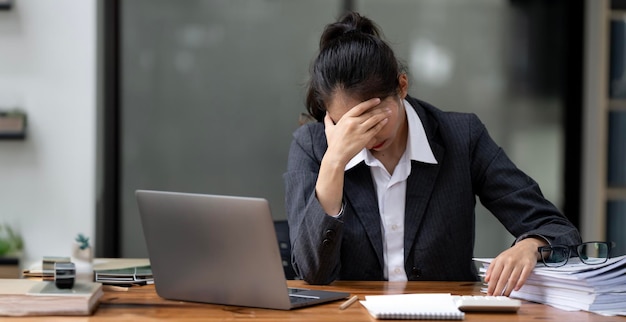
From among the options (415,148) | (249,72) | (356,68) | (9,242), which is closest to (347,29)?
(356,68)

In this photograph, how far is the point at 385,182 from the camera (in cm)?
223

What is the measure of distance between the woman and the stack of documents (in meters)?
0.19

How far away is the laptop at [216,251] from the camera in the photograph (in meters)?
1.61

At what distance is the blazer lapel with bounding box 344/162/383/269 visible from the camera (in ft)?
7.14

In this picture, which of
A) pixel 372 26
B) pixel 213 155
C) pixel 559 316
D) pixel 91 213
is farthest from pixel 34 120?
pixel 559 316

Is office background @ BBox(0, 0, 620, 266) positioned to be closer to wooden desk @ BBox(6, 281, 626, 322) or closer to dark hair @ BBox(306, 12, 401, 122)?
dark hair @ BBox(306, 12, 401, 122)

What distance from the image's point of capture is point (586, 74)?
434cm

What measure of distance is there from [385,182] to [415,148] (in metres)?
0.11

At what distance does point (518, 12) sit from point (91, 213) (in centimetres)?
220

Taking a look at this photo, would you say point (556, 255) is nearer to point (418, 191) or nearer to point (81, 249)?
point (418, 191)

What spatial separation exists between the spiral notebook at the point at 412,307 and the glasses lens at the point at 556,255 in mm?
254

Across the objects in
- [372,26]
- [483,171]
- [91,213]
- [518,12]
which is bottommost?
[91,213]

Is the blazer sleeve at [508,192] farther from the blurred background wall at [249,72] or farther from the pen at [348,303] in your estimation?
the blurred background wall at [249,72]

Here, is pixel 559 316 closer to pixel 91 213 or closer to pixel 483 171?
pixel 483 171
